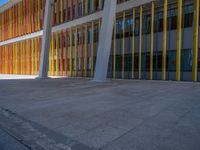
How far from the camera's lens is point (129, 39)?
2036 cm

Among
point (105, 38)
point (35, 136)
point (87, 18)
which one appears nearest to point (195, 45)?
point (105, 38)

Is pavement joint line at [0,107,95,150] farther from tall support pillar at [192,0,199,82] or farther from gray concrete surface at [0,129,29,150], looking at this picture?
tall support pillar at [192,0,199,82]

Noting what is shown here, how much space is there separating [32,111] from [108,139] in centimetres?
347

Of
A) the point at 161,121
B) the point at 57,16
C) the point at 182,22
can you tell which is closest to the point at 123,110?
the point at 161,121

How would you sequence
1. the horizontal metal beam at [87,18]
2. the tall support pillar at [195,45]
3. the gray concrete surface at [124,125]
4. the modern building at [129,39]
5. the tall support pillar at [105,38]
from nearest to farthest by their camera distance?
the gray concrete surface at [124,125] → the tall support pillar at [105,38] → the tall support pillar at [195,45] → the modern building at [129,39] → the horizontal metal beam at [87,18]

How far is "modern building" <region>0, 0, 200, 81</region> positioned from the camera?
1652 cm

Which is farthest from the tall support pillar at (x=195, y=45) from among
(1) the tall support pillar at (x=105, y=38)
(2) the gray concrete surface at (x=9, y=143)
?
(2) the gray concrete surface at (x=9, y=143)

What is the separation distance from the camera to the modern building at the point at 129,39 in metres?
16.5

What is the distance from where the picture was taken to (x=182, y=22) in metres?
16.7

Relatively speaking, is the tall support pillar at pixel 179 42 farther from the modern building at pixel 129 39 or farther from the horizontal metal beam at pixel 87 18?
the horizontal metal beam at pixel 87 18

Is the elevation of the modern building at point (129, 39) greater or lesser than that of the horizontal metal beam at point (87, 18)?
lesser

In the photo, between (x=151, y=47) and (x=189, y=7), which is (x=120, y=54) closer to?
(x=151, y=47)

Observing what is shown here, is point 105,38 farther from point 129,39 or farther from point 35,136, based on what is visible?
point 35,136

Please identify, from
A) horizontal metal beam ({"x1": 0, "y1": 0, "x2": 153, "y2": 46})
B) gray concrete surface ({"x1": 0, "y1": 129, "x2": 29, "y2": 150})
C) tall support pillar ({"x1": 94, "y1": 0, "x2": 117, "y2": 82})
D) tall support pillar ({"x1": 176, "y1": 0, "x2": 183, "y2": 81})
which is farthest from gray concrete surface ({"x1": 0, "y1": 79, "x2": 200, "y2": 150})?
horizontal metal beam ({"x1": 0, "y1": 0, "x2": 153, "y2": 46})
